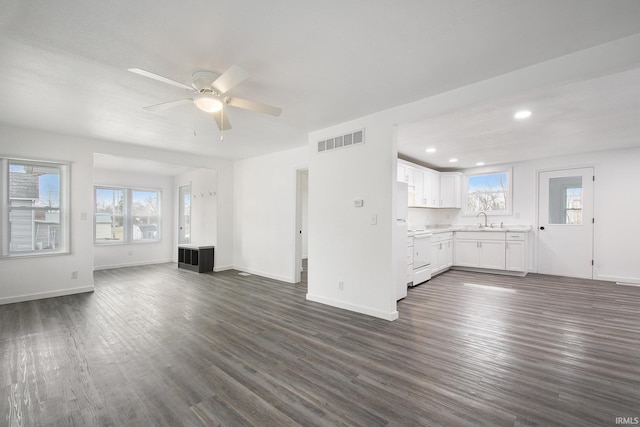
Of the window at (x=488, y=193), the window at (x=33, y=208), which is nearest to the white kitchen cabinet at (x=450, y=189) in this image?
the window at (x=488, y=193)

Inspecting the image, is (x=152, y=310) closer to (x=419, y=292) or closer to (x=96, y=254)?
(x=419, y=292)

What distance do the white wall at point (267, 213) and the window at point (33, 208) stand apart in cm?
315

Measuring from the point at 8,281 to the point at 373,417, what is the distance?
5.60 meters

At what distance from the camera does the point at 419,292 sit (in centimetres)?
473

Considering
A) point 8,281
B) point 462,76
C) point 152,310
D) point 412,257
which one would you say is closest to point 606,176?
point 412,257

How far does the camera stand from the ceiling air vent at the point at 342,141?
3.80 metres

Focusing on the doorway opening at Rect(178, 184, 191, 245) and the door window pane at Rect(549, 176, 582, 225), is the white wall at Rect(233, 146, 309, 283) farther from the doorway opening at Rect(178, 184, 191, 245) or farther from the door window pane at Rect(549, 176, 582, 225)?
the door window pane at Rect(549, 176, 582, 225)

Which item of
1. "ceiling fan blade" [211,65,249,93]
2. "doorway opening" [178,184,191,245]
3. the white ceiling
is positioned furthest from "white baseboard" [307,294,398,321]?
"doorway opening" [178,184,191,245]

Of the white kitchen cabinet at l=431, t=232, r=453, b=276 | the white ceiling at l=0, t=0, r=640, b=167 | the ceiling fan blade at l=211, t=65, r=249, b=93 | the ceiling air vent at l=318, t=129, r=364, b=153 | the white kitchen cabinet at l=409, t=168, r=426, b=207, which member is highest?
the white ceiling at l=0, t=0, r=640, b=167

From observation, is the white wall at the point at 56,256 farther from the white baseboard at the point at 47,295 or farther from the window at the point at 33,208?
the window at the point at 33,208

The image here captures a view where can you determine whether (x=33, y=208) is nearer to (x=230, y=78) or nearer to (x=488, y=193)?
(x=230, y=78)

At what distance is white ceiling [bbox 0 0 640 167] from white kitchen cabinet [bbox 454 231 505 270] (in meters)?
2.90

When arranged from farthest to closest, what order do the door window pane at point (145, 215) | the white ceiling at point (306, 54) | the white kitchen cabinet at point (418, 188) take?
the door window pane at point (145, 215), the white kitchen cabinet at point (418, 188), the white ceiling at point (306, 54)

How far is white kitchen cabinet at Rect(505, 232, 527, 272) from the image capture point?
5.91 m
